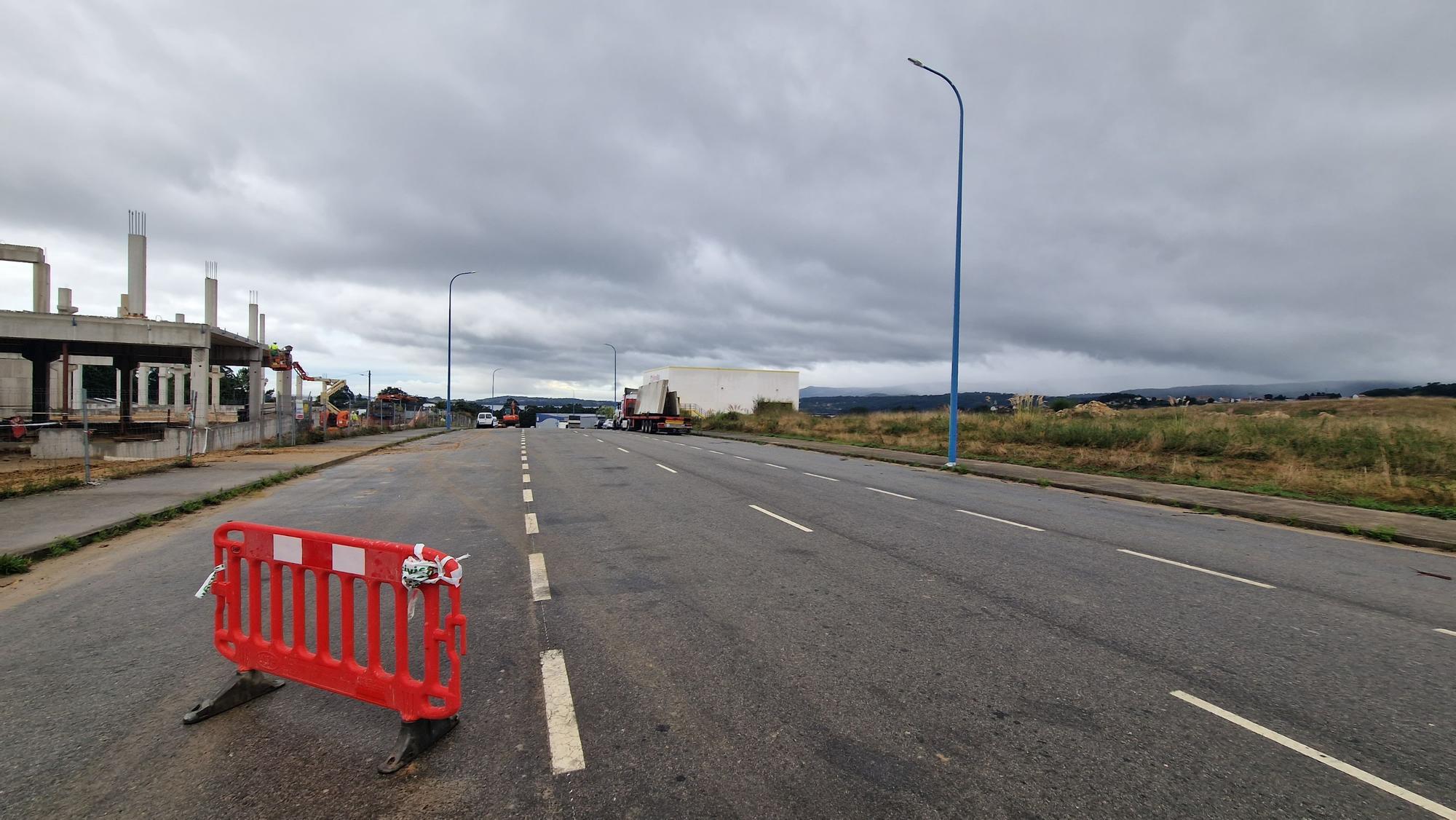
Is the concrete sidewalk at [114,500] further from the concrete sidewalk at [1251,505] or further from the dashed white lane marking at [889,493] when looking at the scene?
the concrete sidewalk at [1251,505]

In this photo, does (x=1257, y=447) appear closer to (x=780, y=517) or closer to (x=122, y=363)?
(x=780, y=517)

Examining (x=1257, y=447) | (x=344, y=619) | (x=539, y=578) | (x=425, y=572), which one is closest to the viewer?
(x=425, y=572)

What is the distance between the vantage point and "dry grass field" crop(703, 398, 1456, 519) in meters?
13.1

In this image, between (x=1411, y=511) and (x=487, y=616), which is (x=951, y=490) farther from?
(x=487, y=616)

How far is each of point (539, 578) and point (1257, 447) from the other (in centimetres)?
1865

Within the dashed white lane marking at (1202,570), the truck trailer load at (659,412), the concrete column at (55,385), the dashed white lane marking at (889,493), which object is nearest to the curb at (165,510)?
the dashed white lane marking at (889,493)

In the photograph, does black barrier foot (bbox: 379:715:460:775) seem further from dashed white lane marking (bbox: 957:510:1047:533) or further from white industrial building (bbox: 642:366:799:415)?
white industrial building (bbox: 642:366:799:415)

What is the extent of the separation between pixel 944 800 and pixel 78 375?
64588mm

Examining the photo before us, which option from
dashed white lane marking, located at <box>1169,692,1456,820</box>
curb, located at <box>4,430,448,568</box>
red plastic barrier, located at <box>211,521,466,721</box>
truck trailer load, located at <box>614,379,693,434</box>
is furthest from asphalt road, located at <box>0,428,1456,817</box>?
truck trailer load, located at <box>614,379,693,434</box>

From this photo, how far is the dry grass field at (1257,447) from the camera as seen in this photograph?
1312 centimetres

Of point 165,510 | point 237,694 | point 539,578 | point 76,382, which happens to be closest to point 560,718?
point 237,694

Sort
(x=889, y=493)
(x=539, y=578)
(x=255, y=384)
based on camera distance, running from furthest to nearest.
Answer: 1. (x=255, y=384)
2. (x=889, y=493)
3. (x=539, y=578)

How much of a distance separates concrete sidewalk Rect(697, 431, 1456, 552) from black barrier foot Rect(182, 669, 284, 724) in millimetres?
12877

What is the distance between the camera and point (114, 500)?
11289 mm
